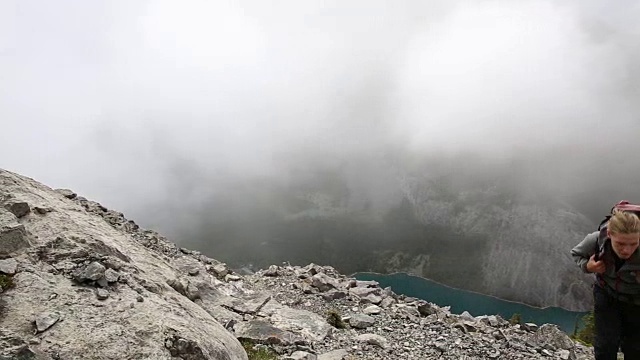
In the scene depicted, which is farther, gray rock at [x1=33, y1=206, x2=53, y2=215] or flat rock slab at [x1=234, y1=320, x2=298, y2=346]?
flat rock slab at [x1=234, y1=320, x2=298, y2=346]

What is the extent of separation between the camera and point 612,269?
721cm

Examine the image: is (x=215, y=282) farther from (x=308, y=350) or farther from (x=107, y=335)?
(x=107, y=335)

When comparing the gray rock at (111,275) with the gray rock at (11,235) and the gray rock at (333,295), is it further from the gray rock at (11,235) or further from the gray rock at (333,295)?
the gray rock at (333,295)

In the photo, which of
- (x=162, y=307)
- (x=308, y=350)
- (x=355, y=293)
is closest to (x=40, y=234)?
(x=162, y=307)

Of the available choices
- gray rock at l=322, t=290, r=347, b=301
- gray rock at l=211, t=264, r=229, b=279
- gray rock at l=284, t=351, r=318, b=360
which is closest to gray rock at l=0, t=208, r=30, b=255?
gray rock at l=284, t=351, r=318, b=360

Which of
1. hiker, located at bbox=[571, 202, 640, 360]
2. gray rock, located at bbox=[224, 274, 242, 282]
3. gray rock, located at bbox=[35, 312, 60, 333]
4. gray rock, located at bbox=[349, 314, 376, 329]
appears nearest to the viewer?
hiker, located at bbox=[571, 202, 640, 360]

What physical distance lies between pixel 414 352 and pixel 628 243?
323 inches

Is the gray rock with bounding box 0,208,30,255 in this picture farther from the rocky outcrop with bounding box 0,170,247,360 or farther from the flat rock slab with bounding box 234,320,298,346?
the flat rock slab with bounding box 234,320,298,346

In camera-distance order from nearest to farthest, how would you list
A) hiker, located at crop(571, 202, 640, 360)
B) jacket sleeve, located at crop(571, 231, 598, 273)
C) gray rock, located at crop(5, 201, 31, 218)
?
hiker, located at crop(571, 202, 640, 360) → jacket sleeve, located at crop(571, 231, 598, 273) → gray rock, located at crop(5, 201, 31, 218)

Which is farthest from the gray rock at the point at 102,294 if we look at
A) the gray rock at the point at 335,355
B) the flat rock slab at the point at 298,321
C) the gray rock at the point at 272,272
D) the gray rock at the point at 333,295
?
the gray rock at the point at 272,272

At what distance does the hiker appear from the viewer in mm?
6746

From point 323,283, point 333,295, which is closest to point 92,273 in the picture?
point 333,295

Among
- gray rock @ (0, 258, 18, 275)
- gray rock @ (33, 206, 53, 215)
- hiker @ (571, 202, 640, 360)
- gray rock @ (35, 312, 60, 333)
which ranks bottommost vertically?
gray rock @ (35, 312, 60, 333)

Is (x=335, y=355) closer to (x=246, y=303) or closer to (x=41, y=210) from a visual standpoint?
(x=246, y=303)
